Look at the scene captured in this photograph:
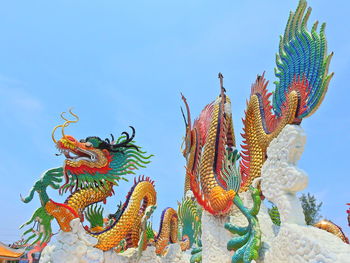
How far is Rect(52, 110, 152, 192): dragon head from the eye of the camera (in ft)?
21.4

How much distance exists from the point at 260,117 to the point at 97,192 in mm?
3317

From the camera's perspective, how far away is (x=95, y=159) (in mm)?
6789

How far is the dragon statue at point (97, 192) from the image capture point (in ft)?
19.7

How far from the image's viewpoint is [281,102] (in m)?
4.77

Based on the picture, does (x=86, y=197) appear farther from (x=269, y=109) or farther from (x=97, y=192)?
(x=269, y=109)

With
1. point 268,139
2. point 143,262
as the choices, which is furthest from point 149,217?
point 268,139

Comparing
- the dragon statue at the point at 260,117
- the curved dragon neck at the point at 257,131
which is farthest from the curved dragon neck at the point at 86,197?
the curved dragon neck at the point at 257,131

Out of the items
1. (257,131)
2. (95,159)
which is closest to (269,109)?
(257,131)

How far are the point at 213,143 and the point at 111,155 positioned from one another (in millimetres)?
2272

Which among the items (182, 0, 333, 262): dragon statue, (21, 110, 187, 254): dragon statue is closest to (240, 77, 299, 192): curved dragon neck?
(182, 0, 333, 262): dragon statue

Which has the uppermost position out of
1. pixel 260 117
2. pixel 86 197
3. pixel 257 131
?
pixel 260 117

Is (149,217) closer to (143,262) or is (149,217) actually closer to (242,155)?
(143,262)

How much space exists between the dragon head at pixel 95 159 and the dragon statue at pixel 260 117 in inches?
54.6

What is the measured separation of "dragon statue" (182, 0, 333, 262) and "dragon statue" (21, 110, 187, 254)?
1.33 metres
